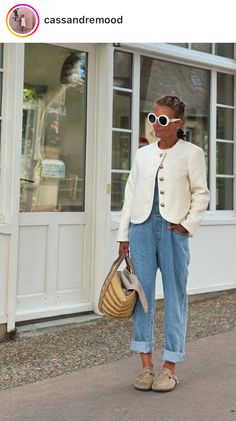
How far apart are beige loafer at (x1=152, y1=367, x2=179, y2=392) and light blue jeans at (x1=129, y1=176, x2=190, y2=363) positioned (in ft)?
0.32

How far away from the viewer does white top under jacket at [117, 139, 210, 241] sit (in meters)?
3.71

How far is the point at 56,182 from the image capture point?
565 centimetres

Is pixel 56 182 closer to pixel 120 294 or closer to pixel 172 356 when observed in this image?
pixel 120 294

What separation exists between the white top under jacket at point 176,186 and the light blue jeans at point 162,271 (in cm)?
5

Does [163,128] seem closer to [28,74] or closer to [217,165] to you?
[28,74]

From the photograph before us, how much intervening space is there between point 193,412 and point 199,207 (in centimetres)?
128

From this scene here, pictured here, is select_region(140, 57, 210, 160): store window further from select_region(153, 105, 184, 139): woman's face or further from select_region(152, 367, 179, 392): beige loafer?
select_region(152, 367, 179, 392): beige loafer

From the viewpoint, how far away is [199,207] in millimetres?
3717

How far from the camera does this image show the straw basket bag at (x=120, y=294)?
3.59 metres

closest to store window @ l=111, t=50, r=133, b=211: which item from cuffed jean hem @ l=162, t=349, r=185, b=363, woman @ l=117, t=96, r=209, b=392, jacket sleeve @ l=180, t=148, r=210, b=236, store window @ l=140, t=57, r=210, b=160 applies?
store window @ l=140, t=57, r=210, b=160

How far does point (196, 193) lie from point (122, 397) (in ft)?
4.63
